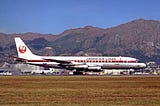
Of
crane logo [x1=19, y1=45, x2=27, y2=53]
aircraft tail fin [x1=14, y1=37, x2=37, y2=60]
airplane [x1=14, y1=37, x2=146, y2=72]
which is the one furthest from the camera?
crane logo [x1=19, y1=45, x2=27, y2=53]


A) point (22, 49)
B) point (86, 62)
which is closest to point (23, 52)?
point (22, 49)

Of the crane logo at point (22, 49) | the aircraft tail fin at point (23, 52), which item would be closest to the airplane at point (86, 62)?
the aircraft tail fin at point (23, 52)

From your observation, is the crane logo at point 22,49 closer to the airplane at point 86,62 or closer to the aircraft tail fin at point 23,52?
the aircraft tail fin at point 23,52

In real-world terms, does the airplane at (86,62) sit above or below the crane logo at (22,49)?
below

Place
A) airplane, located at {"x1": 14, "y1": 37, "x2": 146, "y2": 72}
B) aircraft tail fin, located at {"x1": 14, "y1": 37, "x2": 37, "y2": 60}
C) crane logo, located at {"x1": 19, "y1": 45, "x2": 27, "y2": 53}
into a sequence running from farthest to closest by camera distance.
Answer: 1. crane logo, located at {"x1": 19, "y1": 45, "x2": 27, "y2": 53}
2. aircraft tail fin, located at {"x1": 14, "y1": 37, "x2": 37, "y2": 60}
3. airplane, located at {"x1": 14, "y1": 37, "x2": 146, "y2": 72}

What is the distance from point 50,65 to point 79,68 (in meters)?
11.0

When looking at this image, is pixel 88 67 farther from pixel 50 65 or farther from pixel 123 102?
pixel 123 102

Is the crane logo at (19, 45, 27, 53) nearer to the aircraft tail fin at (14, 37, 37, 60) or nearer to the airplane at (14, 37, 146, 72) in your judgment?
the aircraft tail fin at (14, 37, 37, 60)

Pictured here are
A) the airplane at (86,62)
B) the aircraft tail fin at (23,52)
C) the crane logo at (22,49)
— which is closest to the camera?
the airplane at (86,62)

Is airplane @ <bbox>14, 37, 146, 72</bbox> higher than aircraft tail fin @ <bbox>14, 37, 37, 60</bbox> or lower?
lower

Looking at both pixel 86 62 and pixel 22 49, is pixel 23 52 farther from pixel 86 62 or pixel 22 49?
pixel 86 62

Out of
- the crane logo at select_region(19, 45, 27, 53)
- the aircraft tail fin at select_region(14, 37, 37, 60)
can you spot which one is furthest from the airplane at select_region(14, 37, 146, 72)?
the crane logo at select_region(19, 45, 27, 53)

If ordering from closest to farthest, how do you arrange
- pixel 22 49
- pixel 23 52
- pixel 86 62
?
pixel 86 62 < pixel 23 52 < pixel 22 49

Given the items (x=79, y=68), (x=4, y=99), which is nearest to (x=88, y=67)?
(x=79, y=68)
